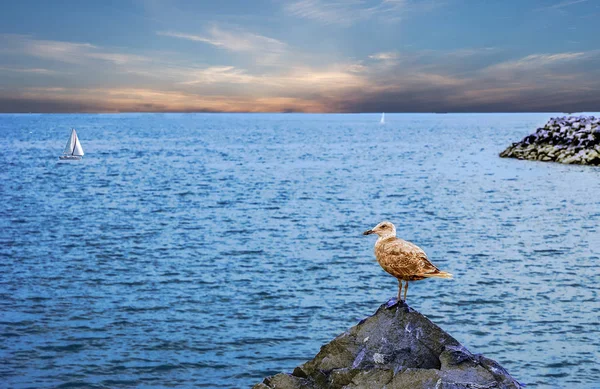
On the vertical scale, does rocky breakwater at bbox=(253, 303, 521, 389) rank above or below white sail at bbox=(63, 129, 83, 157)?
above

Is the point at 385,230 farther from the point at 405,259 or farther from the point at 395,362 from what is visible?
the point at 395,362

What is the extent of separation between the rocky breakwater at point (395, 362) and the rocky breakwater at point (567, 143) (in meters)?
72.8

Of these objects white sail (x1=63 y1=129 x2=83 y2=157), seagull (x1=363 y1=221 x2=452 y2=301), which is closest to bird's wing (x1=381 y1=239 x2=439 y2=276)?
seagull (x1=363 y1=221 x2=452 y2=301)

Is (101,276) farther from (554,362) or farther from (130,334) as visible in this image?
(554,362)

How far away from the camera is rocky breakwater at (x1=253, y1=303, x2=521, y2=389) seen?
775cm

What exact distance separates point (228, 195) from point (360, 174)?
25071mm

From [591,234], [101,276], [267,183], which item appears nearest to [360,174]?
[267,183]

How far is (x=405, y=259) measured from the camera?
26.8 ft

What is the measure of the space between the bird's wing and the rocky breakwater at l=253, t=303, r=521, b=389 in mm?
766

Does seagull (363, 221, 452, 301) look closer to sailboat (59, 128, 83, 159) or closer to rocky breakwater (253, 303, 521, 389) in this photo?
rocky breakwater (253, 303, 521, 389)

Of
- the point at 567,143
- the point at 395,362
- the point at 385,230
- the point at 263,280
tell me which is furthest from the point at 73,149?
the point at 395,362

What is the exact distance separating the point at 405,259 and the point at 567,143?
266ft

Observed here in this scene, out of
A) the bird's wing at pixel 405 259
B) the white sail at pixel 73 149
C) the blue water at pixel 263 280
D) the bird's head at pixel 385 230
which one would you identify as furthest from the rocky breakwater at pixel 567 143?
the bird's wing at pixel 405 259

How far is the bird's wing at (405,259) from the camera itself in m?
8.13
